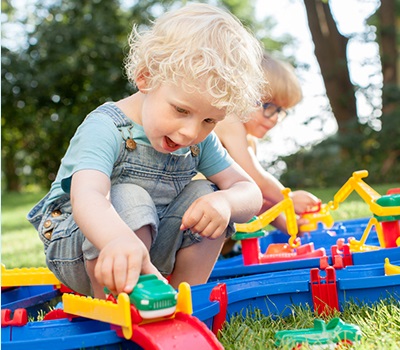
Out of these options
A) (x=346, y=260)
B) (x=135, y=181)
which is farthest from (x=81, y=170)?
(x=346, y=260)

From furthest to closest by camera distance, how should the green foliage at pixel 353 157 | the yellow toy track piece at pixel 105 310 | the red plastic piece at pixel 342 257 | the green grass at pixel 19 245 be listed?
the green foliage at pixel 353 157 < the green grass at pixel 19 245 < the red plastic piece at pixel 342 257 < the yellow toy track piece at pixel 105 310

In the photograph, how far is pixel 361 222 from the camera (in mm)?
3131

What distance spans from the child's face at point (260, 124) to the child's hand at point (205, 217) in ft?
4.78

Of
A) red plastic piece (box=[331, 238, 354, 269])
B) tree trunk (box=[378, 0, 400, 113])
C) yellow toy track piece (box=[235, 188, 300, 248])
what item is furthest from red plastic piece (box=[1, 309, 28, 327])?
tree trunk (box=[378, 0, 400, 113])

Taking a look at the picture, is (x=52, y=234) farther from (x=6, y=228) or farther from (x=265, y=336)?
(x=6, y=228)

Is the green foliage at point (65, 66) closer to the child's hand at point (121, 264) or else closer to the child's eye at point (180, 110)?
the child's eye at point (180, 110)

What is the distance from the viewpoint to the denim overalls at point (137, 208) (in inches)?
63.5

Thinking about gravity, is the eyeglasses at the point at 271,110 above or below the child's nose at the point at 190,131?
below

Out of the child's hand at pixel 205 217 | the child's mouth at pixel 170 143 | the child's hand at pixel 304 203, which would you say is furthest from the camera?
the child's hand at pixel 304 203

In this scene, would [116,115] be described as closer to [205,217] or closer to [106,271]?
[205,217]

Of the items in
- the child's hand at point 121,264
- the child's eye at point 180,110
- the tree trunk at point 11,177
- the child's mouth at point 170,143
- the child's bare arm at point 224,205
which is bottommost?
the tree trunk at point 11,177

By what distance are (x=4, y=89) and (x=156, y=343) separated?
494 inches

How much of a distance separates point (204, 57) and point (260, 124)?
4.79 feet

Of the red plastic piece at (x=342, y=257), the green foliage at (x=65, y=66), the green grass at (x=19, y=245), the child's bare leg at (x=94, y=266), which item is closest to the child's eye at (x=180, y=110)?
the child's bare leg at (x=94, y=266)
